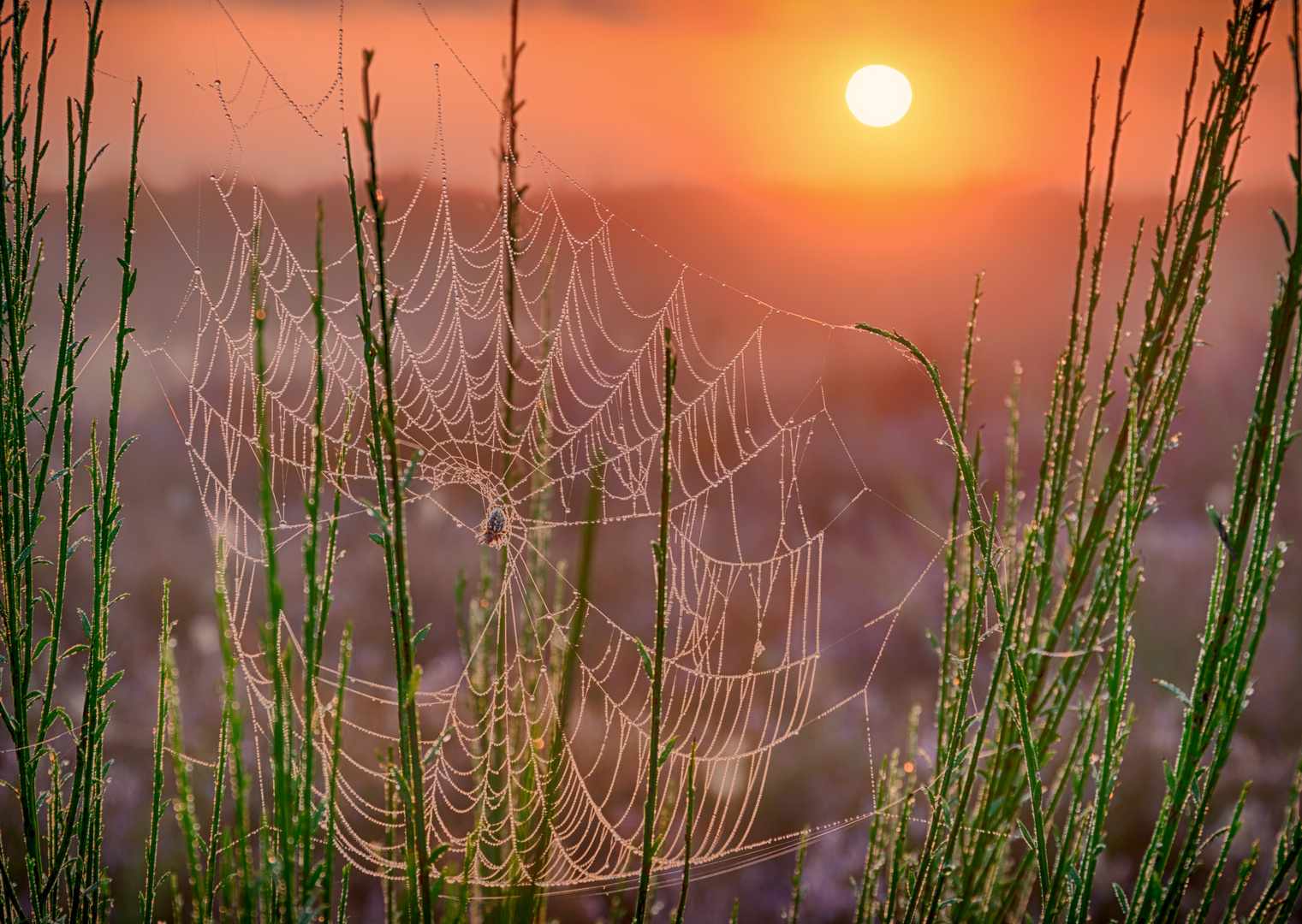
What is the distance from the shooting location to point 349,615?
22.1ft

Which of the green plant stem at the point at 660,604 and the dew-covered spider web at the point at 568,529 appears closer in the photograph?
the green plant stem at the point at 660,604

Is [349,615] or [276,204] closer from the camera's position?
[349,615]

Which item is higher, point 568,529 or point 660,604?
point 660,604

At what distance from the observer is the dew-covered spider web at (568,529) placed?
127 inches

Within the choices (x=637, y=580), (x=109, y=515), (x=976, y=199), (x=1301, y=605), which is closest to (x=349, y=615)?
(x=637, y=580)

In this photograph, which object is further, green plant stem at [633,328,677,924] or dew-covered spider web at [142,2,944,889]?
dew-covered spider web at [142,2,944,889]

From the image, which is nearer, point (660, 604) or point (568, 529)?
point (660, 604)

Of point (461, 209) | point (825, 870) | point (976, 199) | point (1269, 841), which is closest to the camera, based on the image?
point (825, 870)

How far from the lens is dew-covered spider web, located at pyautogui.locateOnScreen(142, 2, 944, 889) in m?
3.23

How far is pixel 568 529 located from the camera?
24.0ft

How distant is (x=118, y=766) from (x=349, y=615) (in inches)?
73.8

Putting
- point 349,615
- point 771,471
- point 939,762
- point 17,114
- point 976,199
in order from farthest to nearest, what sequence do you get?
point 976,199, point 771,471, point 349,615, point 939,762, point 17,114

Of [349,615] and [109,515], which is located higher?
[109,515]

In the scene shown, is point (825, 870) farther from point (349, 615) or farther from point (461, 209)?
point (461, 209)
